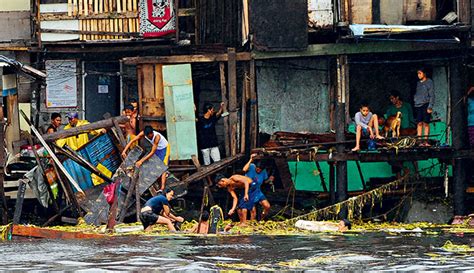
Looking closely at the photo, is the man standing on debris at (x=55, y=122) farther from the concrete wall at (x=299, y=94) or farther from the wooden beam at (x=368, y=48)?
the wooden beam at (x=368, y=48)

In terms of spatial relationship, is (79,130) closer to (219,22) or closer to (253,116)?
(253,116)

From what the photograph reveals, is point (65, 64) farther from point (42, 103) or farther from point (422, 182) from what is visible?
point (422, 182)

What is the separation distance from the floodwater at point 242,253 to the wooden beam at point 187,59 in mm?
5968

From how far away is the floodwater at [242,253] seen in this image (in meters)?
21.0

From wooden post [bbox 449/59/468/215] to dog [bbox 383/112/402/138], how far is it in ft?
4.04

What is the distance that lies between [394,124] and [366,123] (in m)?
0.77

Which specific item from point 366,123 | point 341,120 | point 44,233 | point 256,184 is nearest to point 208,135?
point 256,184

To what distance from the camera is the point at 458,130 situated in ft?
101

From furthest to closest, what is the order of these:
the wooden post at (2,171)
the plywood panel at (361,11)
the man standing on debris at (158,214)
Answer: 1. the wooden post at (2,171)
2. the plywood panel at (361,11)
3. the man standing on debris at (158,214)

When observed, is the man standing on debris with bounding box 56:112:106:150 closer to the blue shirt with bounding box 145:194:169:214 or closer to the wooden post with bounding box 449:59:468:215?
the blue shirt with bounding box 145:194:169:214

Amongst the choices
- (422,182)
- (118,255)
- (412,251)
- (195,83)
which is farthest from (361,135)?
(118,255)

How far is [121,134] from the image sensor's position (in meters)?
30.9

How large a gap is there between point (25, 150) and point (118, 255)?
426 inches

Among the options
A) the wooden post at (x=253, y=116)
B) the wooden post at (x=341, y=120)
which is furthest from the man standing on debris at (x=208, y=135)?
the wooden post at (x=341, y=120)
